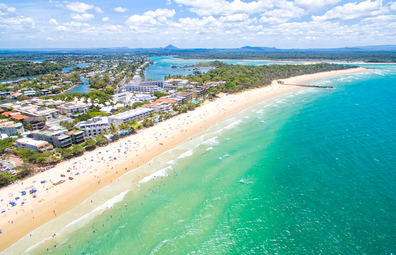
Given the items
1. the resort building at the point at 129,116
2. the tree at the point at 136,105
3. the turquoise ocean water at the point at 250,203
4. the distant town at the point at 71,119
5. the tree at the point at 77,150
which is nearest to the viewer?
the turquoise ocean water at the point at 250,203

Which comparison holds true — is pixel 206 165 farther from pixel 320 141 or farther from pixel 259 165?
pixel 320 141

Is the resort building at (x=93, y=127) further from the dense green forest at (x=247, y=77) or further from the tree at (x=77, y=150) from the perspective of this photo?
the dense green forest at (x=247, y=77)

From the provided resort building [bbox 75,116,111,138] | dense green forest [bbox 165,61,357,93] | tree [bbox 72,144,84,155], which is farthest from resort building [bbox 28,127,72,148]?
dense green forest [bbox 165,61,357,93]

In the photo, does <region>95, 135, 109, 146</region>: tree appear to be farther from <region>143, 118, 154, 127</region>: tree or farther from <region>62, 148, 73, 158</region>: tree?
<region>143, 118, 154, 127</region>: tree

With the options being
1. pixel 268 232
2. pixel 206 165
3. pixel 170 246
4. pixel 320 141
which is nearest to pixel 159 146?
pixel 206 165

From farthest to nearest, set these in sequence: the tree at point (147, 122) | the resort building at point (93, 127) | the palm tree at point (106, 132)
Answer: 1. the tree at point (147, 122)
2. the palm tree at point (106, 132)
3. the resort building at point (93, 127)

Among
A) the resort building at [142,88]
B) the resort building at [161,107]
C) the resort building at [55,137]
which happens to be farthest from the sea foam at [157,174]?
the resort building at [142,88]

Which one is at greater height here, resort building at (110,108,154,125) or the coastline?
resort building at (110,108,154,125)
